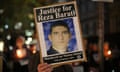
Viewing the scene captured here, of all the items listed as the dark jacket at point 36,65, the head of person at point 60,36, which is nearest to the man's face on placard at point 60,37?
the head of person at point 60,36

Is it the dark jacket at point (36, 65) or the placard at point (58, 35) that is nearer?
the placard at point (58, 35)

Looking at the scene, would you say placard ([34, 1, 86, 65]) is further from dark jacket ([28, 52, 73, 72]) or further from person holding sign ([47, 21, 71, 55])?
→ dark jacket ([28, 52, 73, 72])

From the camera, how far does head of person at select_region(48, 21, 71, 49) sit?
17.7ft

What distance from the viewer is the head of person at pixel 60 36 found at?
5.39 metres

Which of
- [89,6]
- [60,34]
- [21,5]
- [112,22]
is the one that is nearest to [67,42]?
[60,34]

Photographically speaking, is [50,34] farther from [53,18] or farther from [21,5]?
[21,5]

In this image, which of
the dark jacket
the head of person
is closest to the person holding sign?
the head of person

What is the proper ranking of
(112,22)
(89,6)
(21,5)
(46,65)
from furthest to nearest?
(89,6), (112,22), (21,5), (46,65)

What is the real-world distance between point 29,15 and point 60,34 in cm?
2606

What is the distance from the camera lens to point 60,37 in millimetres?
5395

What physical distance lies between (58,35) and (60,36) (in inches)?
1.0

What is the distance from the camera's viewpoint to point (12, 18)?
30.5m

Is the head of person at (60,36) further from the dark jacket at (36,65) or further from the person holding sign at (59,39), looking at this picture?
the dark jacket at (36,65)

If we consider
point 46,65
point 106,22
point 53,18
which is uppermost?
point 53,18
